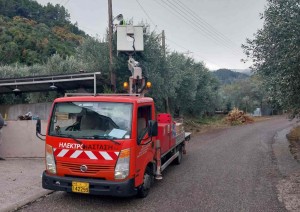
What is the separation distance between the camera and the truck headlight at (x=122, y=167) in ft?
20.5

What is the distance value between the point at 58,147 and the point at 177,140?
5137 mm

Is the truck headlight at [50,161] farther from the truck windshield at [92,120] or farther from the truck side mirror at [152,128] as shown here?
the truck side mirror at [152,128]

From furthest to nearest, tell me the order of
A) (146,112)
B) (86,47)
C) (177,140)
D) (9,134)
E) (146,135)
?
(86,47) → (9,134) → (177,140) → (146,112) → (146,135)

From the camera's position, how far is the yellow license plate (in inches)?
246

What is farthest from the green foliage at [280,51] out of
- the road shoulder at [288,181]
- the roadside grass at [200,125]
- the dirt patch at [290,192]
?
the roadside grass at [200,125]

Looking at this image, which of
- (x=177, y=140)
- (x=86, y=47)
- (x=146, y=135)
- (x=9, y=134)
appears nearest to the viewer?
(x=146, y=135)

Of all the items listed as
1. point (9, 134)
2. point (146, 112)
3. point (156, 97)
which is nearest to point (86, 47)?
point (156, 97)

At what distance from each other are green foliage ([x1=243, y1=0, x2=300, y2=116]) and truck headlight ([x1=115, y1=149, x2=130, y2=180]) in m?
6.78

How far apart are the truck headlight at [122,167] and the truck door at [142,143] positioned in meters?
0.34

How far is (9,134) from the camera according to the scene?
11.6 meters

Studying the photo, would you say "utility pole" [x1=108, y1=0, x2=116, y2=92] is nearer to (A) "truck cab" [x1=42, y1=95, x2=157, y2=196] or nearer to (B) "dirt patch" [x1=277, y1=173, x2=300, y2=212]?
(A) "truck cab" [x1=42, y1=95, x2=157, y2=196]

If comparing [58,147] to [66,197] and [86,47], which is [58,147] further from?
[86,47]

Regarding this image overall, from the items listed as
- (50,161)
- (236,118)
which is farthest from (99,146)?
(236,118)

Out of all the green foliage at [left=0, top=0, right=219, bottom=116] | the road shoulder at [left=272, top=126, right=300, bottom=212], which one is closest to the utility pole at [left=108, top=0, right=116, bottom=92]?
the green foliage at [left=0, top=0, right=219, bottom=116]
